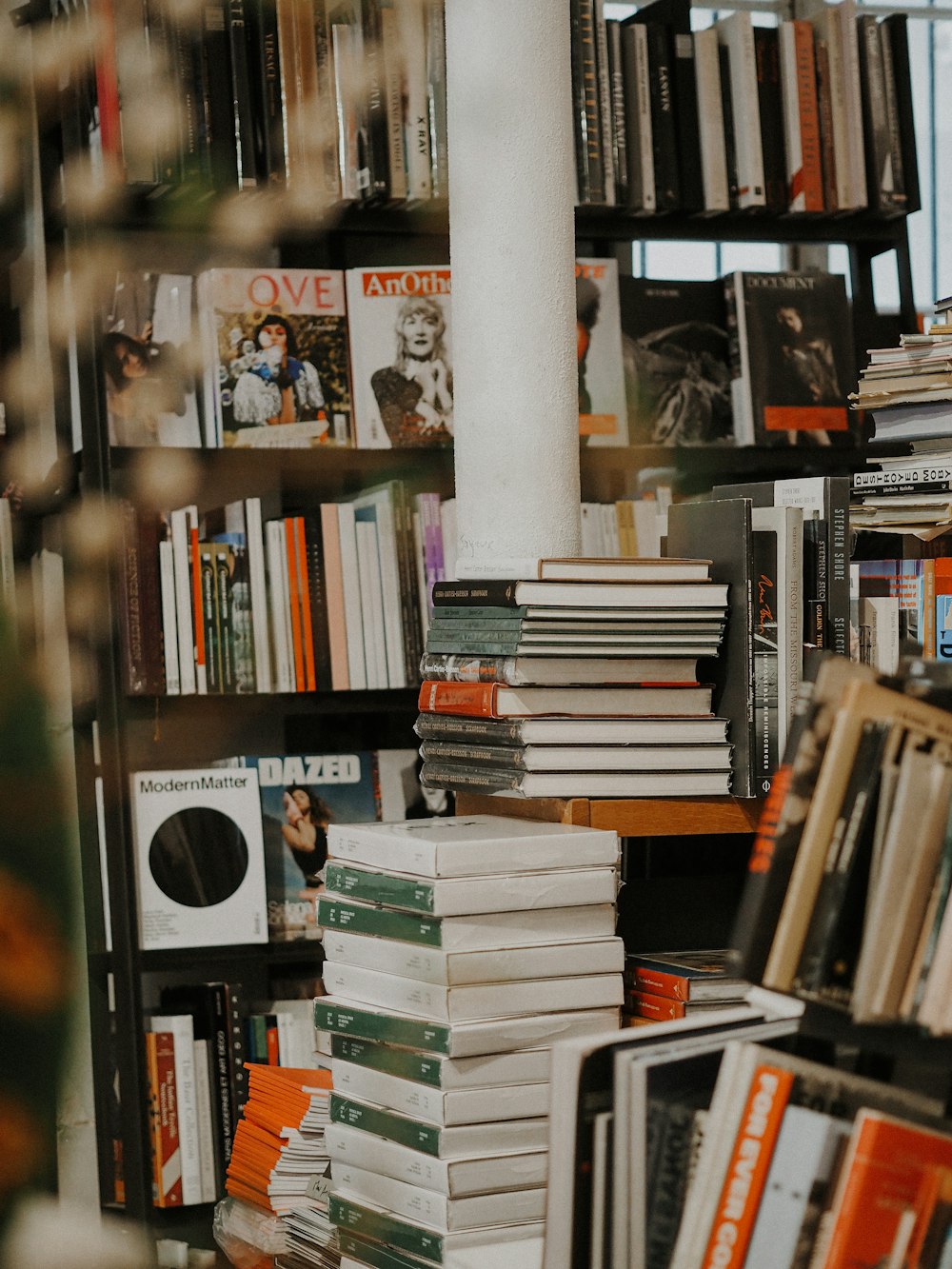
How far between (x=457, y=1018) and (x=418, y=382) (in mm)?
1279

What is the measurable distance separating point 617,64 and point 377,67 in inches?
15.8

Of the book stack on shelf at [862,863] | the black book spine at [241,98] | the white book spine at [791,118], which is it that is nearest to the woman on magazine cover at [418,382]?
the black book spine at [241,98]

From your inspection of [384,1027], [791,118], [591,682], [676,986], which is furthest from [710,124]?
[384,1027]

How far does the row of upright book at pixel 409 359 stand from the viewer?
2.29 m

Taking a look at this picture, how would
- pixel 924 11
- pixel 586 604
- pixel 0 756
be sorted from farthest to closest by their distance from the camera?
pixel 924 11 < pixel 586 604 < pixel 0 756

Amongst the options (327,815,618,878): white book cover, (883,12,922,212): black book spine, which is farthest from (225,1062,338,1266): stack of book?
(883,12,922,212): black book spine

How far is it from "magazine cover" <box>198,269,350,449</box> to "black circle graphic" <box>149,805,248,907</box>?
A: 59 centimetres

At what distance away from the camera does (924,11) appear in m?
3.69

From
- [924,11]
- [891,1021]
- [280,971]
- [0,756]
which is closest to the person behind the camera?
[0,756]

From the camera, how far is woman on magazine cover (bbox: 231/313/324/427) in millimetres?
2307

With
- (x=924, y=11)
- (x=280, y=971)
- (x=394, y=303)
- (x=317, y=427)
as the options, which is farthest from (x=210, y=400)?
(x=924, y=11)

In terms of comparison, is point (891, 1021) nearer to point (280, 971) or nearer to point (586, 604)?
point (586, 604)

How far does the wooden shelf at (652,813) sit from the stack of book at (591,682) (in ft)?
0.04

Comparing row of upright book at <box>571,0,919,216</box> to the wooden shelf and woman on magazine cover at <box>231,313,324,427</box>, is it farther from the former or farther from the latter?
the wooden shelf
